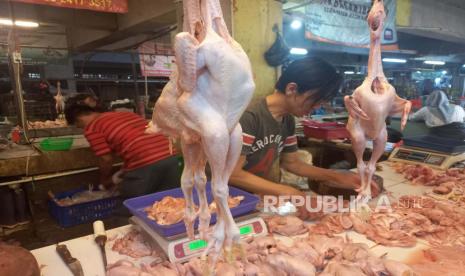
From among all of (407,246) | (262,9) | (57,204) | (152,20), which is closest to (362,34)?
(262,9)

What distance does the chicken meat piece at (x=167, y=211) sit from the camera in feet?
5.05

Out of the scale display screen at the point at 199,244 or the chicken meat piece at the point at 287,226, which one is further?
the chicken meat piece at the point at 287,226

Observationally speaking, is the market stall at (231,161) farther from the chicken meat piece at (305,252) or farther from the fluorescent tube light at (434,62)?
the fluorescent tube light at (434,62)

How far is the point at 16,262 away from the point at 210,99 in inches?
36.7

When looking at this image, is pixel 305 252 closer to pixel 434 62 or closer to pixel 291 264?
pixel 291 264

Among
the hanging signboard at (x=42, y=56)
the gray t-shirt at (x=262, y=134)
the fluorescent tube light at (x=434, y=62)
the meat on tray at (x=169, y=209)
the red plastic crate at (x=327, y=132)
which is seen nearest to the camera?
the meat on tray at (x=169, y=209)

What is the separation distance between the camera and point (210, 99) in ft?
2.99

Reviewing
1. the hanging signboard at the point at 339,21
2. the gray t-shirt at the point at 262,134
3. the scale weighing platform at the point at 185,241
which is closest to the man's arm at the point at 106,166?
the gray t-shirt at the point at 262,134

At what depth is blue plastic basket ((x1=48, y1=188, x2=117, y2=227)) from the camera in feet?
13.7

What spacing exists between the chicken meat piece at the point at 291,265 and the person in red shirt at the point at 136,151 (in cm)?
185

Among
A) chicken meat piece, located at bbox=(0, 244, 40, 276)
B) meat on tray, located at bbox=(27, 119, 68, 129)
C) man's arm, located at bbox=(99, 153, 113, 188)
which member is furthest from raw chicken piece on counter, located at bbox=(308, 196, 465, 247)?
meat on tray, located at bbox=(27, 119, 68, 129)

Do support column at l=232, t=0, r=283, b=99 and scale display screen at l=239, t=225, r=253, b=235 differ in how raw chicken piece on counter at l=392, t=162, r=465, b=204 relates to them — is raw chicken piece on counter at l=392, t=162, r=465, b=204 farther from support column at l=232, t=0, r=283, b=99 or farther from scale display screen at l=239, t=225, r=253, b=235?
scale display screen at l=239, t=225, r=253, b=235

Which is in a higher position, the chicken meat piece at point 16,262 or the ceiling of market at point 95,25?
the ceiling of market at point 95,25

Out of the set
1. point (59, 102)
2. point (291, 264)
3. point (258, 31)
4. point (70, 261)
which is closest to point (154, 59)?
point (59, 102)
